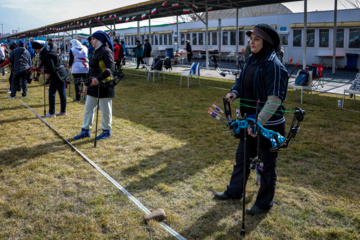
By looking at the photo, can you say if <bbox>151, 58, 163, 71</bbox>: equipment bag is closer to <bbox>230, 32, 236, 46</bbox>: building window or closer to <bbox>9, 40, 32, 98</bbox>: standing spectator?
<bbox>9, 40, 32, 98</bbox>: standing spectator

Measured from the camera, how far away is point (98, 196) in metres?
3.66

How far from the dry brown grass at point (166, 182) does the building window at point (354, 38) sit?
537 inches

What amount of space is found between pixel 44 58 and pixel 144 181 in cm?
472

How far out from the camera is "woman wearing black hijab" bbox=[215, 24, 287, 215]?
2789 mm

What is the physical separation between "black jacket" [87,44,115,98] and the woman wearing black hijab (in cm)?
276

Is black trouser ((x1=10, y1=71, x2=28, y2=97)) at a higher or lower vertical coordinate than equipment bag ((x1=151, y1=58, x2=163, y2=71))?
lower

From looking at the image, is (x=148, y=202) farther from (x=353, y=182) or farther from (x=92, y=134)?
(x=92, y=134)

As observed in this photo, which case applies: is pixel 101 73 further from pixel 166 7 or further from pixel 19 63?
pixel 166 7

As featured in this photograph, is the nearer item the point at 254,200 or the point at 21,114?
the point at 254,200

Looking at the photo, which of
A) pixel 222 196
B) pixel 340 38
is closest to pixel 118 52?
pixel 222 196

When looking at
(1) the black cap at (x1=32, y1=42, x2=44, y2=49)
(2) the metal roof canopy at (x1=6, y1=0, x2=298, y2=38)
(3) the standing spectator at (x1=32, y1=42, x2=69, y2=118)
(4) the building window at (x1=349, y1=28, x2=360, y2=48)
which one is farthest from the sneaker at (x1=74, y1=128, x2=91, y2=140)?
(4) the building window at (x1=349, y1=28, x2=360, y2=48)

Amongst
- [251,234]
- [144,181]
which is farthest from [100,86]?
[251,234]

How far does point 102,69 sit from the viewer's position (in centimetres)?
543

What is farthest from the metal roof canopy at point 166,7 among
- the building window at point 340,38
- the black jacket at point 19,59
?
the black jacket at point 19,59
